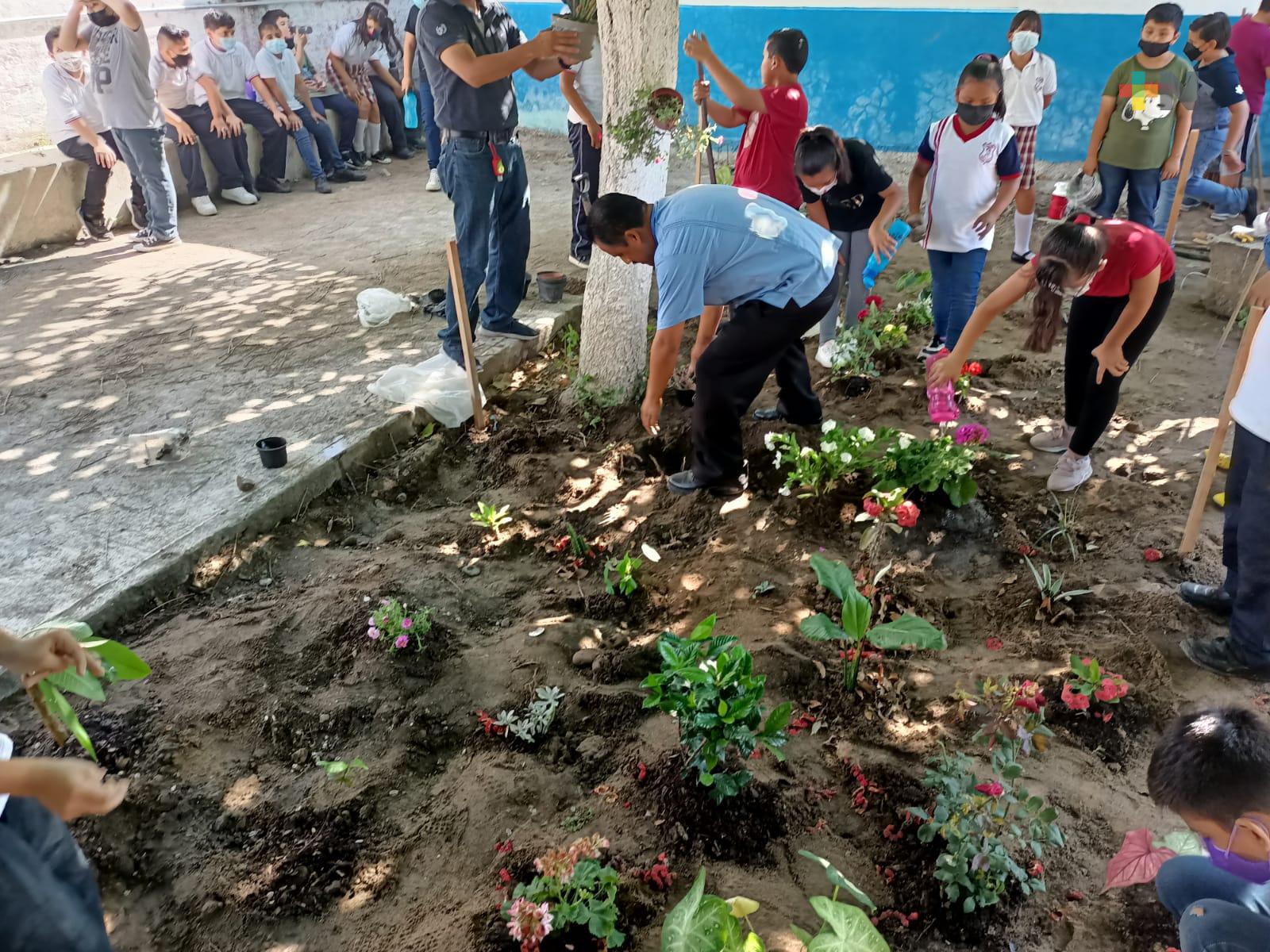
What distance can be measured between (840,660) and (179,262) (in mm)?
6888

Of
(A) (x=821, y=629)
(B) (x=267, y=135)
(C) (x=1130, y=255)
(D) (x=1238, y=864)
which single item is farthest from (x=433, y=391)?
(B) (x=267, y=135)

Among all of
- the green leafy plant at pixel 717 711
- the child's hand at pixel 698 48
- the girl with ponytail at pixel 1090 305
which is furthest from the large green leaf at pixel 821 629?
the child's hand at pixel 698 48

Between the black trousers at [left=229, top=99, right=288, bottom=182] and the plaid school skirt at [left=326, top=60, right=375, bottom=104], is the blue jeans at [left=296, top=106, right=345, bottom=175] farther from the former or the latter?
the plaid school skirt at [left=326, top=60, right=375, bottom=104]

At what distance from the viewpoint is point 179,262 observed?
757cm

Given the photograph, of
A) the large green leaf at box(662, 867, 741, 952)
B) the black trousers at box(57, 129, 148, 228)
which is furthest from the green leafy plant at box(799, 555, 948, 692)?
the black trousers at box(57, 129, 148, 228)

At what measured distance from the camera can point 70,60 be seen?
303 inches

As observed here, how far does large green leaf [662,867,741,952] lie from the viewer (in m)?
1.84

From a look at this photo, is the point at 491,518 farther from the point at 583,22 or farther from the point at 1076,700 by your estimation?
the point at 583,22

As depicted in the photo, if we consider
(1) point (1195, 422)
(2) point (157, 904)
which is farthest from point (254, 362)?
(1) point (1195, 422)

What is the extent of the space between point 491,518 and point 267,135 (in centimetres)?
777

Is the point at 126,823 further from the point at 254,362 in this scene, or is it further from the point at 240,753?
the point at 254,362

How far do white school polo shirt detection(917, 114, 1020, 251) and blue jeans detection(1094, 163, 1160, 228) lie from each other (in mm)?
1980

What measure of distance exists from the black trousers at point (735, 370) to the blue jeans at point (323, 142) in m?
7.95

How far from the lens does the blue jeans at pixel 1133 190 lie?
245 inches
